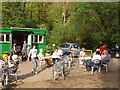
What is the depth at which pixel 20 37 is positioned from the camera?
1672 centimetres

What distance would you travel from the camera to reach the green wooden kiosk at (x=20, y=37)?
42.6ft

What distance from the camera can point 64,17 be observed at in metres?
29.2

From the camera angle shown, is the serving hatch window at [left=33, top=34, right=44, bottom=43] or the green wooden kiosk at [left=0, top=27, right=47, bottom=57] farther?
the serving hatch window at [left=33, top=34, right=44, bottom=43]

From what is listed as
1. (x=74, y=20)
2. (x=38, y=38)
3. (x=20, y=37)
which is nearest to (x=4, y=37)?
(x=38, y=38)

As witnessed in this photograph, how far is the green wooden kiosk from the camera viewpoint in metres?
13.0

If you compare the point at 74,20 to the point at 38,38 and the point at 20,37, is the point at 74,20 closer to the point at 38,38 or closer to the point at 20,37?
the point at 20,37

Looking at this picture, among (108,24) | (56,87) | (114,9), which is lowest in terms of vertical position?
(56,87)

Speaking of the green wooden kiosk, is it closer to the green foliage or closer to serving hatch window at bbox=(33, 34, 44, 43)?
serving hatch window at bbox=(33, 34, 44, 43)

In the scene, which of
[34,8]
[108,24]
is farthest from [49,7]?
[108,24]


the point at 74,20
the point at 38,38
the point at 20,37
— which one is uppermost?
the point at 74,20

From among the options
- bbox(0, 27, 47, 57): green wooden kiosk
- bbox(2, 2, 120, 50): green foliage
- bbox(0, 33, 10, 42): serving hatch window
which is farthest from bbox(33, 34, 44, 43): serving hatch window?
bbox(2, 2, 120, 50): green foliage

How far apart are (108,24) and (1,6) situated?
1440 cm

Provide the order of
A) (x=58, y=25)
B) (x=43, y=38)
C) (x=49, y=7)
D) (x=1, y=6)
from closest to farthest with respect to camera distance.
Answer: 1. (x=43, y=38)
2. (x=1, y=6)
3. (x=58, y=25)
4. (x=49, y=7)

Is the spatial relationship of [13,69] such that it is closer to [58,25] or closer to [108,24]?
[108,24]
